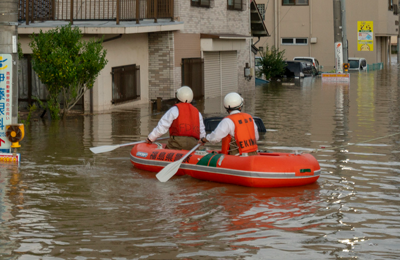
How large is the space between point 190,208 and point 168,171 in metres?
1.94

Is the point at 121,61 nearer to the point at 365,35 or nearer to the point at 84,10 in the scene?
the point at 84,10

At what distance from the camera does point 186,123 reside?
11.6 meters

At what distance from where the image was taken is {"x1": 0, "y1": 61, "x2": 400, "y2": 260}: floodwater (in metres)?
6.96

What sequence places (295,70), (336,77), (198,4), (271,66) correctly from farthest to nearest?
(295,70)
(271,66)
(336,77)
(198,4)

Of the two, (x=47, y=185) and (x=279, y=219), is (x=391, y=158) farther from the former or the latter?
(x=47, y=185)

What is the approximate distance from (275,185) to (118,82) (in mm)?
13001

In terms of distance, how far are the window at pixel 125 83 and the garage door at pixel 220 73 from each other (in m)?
4.82

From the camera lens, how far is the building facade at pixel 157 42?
21.0 m

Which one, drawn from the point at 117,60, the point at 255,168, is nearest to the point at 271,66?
the point at 117,60

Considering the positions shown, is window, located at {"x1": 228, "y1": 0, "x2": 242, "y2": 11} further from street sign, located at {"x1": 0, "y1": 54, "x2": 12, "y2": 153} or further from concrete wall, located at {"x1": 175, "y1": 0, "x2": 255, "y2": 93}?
street sign, located at {"x1": 0, "y1": 54, "x2": 12, "y2": 153}

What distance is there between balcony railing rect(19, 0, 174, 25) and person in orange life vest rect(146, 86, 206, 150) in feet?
31.3

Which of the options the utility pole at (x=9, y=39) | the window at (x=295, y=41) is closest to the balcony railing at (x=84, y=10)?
the utility pole at (x=9, y=39)

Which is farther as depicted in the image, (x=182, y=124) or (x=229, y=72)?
(x=229, y=72)

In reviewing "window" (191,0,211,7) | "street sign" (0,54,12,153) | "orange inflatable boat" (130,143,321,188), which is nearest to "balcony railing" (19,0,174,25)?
"window" (191,0,211,7)
